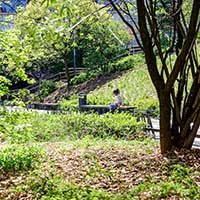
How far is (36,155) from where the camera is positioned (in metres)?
6.88

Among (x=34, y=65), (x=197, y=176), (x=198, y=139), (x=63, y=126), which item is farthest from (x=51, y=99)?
(x=197, y=176)

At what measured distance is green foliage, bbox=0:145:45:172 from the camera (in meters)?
6.45

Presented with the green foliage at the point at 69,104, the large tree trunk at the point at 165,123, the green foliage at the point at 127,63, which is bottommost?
the green foliage at the point at 69,104

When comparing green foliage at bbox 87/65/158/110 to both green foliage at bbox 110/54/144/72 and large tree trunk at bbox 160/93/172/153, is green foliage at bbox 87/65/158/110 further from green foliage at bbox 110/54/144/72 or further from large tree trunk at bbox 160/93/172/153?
large tree trunk at bbox 160/93/172/153

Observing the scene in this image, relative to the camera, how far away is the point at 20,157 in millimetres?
6605

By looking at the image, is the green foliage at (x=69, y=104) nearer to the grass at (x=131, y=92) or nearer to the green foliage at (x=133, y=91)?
the grass at (x=131, y=92)

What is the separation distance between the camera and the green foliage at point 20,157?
21.2ft

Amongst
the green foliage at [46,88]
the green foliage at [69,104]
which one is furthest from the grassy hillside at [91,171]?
the green foliage at [46,88]

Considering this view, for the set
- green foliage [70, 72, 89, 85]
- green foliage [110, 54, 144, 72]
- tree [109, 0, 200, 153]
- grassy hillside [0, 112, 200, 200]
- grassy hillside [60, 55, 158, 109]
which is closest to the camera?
grassy hillside [0, 112, 200, 200]

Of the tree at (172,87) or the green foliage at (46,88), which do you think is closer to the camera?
the tree at (172,87)

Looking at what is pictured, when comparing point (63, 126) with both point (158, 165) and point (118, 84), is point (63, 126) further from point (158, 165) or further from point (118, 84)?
point (118, 84)

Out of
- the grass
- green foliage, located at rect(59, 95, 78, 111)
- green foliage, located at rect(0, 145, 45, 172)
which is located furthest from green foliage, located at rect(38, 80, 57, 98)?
green foliage, located at rect(0, 145, 45, 172)

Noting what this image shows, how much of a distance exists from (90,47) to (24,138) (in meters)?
19.1

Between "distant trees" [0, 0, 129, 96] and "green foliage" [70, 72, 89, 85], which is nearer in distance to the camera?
"distant trees" [0, 0, 129, 96]
